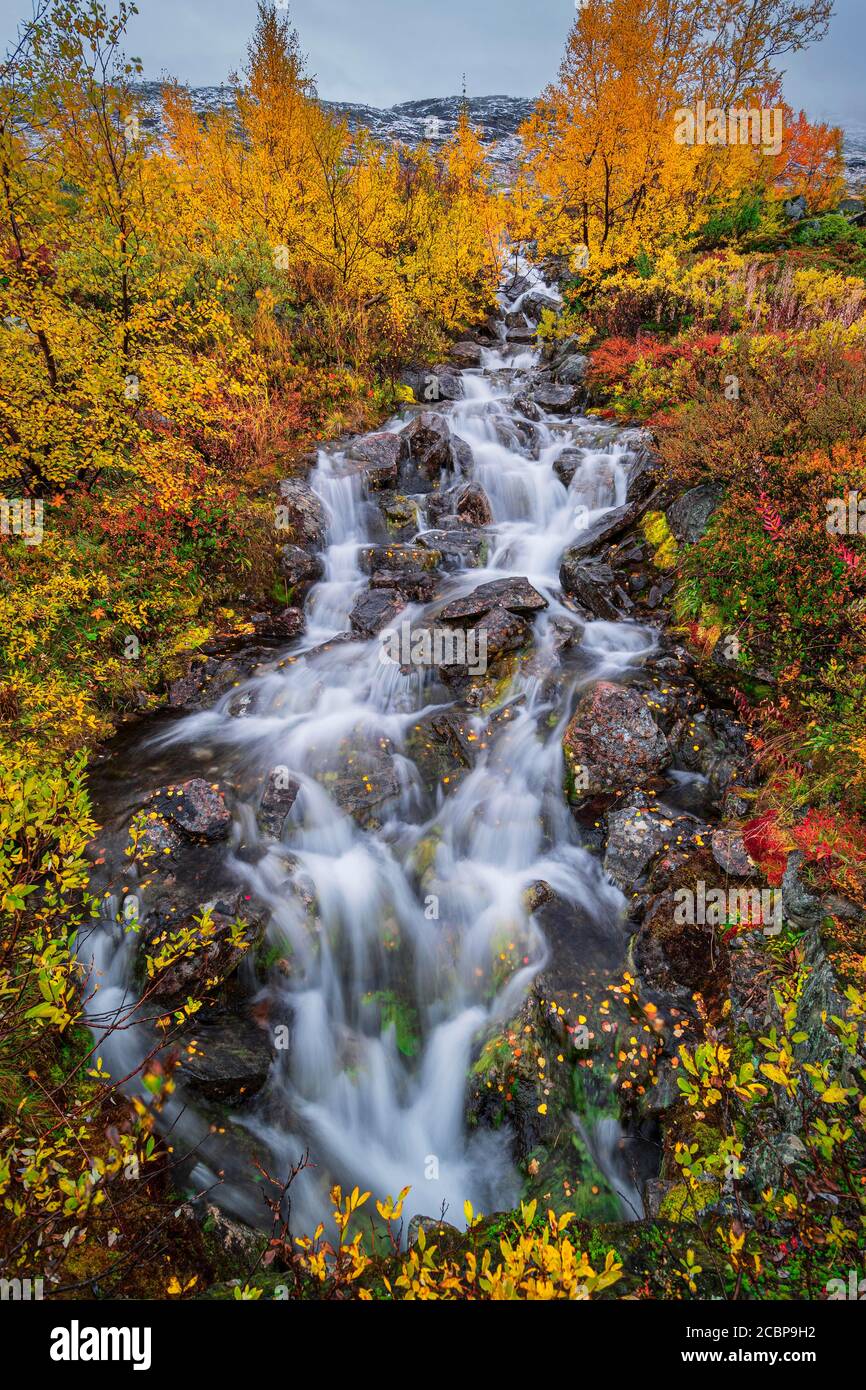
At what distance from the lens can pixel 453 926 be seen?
278 inches

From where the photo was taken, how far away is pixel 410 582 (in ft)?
39.1

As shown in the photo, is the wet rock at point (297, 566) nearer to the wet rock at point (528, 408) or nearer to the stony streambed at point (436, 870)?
the stony streambed at point (436, 870)

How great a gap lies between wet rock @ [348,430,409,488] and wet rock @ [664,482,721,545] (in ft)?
23.6

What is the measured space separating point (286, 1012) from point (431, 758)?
404cm

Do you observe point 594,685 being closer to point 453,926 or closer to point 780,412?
point 453,926

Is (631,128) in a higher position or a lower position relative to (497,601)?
higher

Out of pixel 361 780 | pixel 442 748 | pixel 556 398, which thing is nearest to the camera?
pixel 361 780

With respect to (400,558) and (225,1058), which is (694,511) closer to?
(400,558)

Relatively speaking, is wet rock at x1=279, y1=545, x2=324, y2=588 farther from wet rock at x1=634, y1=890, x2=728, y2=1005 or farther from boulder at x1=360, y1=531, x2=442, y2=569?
wet rock at x1=634, y1=890, x2=728, y2=1005

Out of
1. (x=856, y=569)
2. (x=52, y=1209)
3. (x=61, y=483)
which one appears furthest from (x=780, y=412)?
(x=61, y=483)

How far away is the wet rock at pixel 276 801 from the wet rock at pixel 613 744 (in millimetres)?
4160

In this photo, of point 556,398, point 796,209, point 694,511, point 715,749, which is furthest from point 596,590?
point 796,209

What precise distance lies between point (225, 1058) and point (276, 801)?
324 cm

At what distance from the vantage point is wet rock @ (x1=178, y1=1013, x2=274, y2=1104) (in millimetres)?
5395
